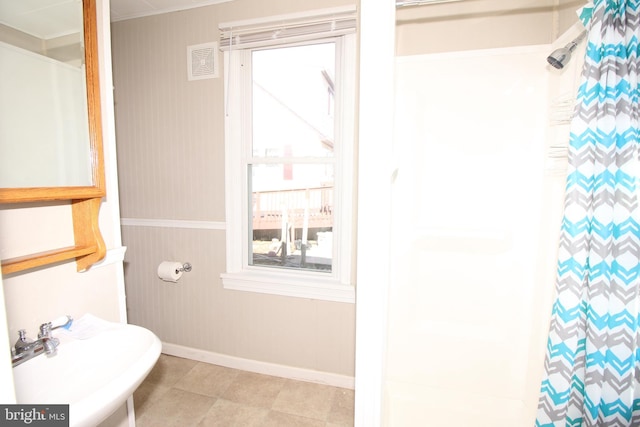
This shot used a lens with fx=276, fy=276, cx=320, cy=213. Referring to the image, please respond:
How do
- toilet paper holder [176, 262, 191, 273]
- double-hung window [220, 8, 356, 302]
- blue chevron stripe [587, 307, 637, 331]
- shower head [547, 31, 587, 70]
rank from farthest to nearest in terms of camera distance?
toilet paper holder [176, 262, 191, 273]
double-hung window [220, 8, 356, 302]
shower head [547, 31, 587, 70]
blue chevron stripe [587, 307, 637, 331]

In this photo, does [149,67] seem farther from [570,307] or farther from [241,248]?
[570,307]

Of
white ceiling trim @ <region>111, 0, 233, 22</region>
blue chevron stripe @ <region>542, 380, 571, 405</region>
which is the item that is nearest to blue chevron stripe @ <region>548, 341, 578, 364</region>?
blue chevron stripe @ <region>542, 380, 571, 405</region>

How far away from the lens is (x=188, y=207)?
6.73 feet

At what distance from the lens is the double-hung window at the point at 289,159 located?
71.6 inches

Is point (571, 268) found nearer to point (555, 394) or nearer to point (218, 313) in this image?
point (555, 394)

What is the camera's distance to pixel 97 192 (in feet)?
3.54

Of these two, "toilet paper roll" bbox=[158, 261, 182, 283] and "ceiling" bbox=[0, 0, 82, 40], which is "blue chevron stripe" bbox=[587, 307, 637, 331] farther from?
"toilet paper roll" bbox=[158, 261, 182, 283]

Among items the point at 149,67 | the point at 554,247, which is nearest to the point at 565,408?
the point at 554,247

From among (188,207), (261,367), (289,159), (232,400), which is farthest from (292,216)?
(232,400)

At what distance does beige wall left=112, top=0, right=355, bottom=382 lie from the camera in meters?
1.91

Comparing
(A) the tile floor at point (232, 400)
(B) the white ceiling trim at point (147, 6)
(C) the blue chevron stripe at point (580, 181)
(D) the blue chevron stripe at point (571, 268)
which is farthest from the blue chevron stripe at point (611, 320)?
(B) the white ceiling trim at point (147, 6)

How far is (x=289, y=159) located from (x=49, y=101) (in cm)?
122

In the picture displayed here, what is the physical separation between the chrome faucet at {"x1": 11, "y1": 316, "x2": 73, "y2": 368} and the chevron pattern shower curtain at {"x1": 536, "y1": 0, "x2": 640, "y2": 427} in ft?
6.09

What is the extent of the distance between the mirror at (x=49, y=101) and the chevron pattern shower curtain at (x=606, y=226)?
188 cm
